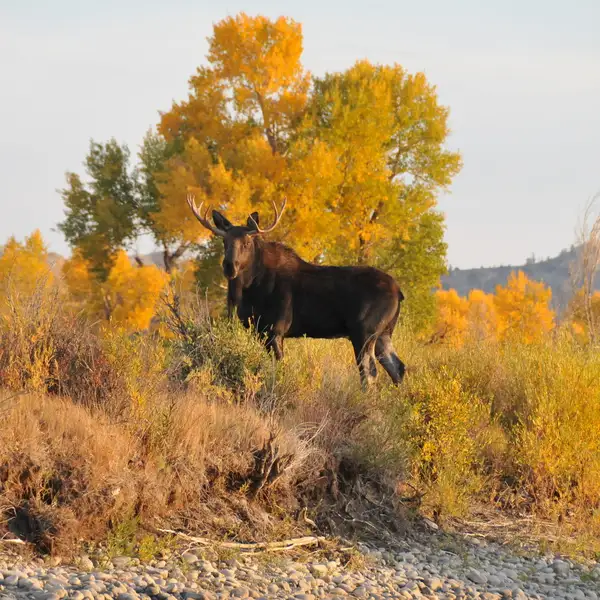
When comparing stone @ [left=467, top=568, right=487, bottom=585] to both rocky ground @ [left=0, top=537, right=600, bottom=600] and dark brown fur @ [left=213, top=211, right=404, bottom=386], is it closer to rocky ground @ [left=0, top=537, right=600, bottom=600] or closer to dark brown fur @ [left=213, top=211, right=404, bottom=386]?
rocky ground @ [left=0, top=537, right=600, bottom=600]

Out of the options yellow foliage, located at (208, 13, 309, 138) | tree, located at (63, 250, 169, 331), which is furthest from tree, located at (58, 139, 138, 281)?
yellow foliage, located at (208, 13, 309, 138)

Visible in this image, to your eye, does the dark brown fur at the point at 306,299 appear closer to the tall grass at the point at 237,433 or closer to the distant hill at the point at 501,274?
the tall grass at the point at 237,433

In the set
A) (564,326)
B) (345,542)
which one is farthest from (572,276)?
(345,542)

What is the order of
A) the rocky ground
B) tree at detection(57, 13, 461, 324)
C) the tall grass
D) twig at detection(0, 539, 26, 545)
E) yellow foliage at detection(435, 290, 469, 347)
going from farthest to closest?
yellow foliage at detection(435, 290, 469, 347) < tree at detection(57, 13, 461, 324) < the tall grass < twig at detection(0, 539, 26, 545) < the rocky ground

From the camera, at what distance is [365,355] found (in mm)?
10305

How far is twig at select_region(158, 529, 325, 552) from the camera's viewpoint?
627 centimetres

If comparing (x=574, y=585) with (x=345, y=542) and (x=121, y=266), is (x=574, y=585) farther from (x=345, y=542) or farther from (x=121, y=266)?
(x=121, y=266)

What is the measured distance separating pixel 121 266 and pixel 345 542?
3820 cm

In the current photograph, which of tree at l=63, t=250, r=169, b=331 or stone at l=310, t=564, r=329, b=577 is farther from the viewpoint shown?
tree at l=63, t=250, r=169, b=331

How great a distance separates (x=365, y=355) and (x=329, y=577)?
4.34 meters

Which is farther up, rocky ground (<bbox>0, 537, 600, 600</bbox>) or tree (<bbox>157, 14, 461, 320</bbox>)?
tree (<bbox>157, 14, 461, 320</bbox>)

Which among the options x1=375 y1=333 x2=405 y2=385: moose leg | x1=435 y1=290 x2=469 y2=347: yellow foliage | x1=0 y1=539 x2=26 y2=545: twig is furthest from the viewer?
x1=435 y1=290 x2=469 y2=347: yellow foliage

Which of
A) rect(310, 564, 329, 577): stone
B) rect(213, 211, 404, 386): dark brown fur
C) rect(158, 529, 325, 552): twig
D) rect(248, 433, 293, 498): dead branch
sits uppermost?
rect(213, 211, 404, 386): dark brown fur

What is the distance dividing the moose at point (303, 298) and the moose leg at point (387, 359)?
0.53 feet
